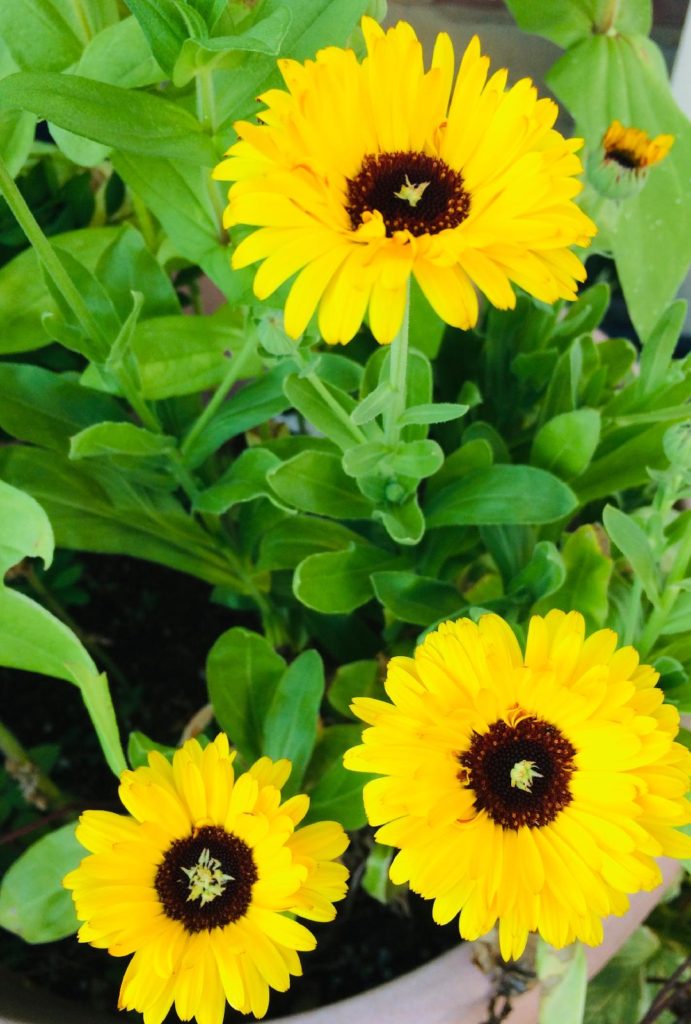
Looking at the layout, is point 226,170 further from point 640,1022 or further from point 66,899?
point 640,1022

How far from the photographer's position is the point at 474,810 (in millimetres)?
349

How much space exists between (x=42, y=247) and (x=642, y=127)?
392mm

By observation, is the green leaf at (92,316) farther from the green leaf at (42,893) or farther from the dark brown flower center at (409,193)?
the green leaf at (42,893)

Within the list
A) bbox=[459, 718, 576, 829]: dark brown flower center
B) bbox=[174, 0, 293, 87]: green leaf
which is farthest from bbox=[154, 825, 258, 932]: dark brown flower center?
bbox=[174, 0, 293, 87]: green leaf

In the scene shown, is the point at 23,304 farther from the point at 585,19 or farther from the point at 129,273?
the point at 585,19

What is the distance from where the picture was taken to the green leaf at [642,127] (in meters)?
0.58

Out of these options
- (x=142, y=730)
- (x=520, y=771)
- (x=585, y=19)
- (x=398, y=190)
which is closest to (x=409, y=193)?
(x=398, y=190)

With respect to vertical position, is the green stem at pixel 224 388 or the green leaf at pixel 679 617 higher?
the green stem at pixel 224 388

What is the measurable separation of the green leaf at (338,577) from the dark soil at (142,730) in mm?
205

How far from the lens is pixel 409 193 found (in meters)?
0.35

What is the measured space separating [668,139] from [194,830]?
40cm

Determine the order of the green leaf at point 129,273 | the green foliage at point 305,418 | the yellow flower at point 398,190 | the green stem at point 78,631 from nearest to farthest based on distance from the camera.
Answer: the yellow flower at point 398,190, the green foliage at point 305,418, the green leaf at point 129,273, the green stem at point 78,631

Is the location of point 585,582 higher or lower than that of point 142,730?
higher

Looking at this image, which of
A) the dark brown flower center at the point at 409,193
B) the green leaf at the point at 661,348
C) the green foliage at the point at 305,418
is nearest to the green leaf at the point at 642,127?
the green foliage at the point at 305,418
